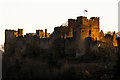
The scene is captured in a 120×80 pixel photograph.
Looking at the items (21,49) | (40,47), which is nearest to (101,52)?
(40,47)

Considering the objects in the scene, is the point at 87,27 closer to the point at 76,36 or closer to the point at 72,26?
the point at 76,36

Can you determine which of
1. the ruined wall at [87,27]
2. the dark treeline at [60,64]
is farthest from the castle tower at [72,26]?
the dark treeline at [60,64]

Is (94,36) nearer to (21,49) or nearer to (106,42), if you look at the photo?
(106,42)

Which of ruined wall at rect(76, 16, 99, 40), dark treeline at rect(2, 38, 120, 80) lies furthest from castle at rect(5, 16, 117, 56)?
dark treeline at rect(2, 38, 120, 80)

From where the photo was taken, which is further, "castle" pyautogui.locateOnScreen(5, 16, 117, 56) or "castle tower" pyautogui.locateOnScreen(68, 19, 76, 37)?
"castle tower" pyautogui.locateOnScreen(68, 19, 76, 37)

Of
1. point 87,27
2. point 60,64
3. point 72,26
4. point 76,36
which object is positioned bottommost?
point 60,64

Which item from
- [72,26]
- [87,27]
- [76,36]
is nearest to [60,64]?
[76,36]

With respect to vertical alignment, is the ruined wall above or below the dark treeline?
above

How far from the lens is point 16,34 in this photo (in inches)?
2739

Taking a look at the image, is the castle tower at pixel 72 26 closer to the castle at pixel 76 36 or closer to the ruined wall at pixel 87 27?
the castle at pixel 76 36

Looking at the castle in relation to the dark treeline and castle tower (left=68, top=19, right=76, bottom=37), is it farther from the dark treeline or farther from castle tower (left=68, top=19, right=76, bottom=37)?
the dark treeline

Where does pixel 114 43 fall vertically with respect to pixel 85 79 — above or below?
above

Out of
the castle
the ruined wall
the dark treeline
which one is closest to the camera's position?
the dark treeline

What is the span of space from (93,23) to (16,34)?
1755 centimetres
